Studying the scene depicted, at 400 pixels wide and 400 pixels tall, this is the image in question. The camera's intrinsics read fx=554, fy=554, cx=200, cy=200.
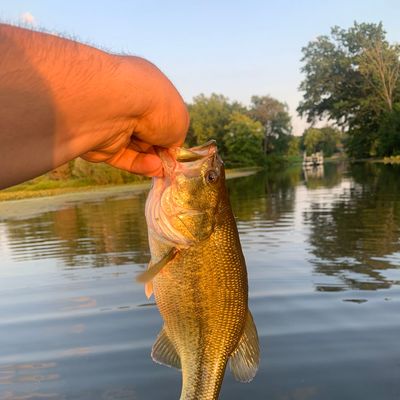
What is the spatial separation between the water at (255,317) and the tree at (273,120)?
90.6 m

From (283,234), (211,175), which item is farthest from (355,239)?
(211,175)

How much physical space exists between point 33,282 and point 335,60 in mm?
70807

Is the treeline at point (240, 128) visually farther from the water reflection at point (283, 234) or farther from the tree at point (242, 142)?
the water reflection at point (283, 234)

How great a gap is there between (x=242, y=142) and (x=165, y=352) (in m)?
84.2

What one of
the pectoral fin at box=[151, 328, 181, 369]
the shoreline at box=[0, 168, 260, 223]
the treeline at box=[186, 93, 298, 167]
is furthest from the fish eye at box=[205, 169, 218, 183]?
the treeline at box=[186, 93, 298, 167]

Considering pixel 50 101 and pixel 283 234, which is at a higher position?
pixel 50 101

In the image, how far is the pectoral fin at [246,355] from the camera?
2648 millimetres

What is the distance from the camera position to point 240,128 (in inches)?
3415

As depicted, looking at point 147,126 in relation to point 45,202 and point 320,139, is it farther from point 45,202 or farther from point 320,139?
point 320,139

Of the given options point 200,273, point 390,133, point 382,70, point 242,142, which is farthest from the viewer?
point 242,142

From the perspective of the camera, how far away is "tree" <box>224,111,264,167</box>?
8538cm

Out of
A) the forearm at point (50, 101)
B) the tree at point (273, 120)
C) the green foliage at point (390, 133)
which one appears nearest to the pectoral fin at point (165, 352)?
the forearm at point (50, 101)

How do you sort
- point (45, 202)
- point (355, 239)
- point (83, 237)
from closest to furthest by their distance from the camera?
point (355, 239) < point (83, 237) < point (45, 202)

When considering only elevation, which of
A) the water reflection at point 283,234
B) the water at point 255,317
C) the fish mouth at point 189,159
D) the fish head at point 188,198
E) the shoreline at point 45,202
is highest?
the fish mouth at point 189,159
